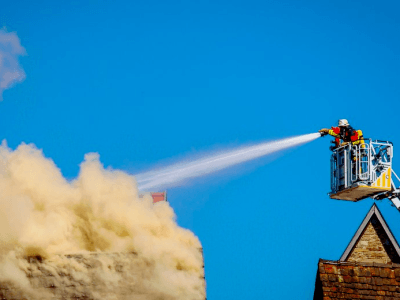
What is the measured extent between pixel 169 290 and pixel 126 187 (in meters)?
2.73

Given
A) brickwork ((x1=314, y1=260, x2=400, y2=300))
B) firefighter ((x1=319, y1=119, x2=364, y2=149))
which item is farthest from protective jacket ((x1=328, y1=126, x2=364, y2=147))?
brickwork ((x1=314, y1=260, x2=400, y2=300))

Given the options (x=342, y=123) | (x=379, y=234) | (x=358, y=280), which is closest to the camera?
(x=358, y=280)

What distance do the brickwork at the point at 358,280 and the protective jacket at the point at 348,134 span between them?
8.42 metres

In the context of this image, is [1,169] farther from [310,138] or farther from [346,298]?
[310,138]

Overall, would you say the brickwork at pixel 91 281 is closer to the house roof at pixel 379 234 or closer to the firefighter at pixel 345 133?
the house roof at pixel 379 234

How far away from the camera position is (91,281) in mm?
15359

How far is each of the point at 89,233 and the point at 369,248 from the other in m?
12.7

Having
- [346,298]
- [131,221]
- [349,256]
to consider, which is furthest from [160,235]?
[349,256]

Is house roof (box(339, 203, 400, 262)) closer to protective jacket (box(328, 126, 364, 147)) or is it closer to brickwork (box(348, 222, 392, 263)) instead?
brickwork (box(348, 222, 392, 263))

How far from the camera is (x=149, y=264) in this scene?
1547 centimetres

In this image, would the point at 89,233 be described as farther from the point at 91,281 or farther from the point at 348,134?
the point at 348,134

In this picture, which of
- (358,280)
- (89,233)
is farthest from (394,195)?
(89,233)

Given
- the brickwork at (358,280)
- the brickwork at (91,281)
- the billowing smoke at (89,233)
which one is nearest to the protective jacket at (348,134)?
the brickwork at (358,280)

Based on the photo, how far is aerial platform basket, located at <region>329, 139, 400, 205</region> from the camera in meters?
26.9
